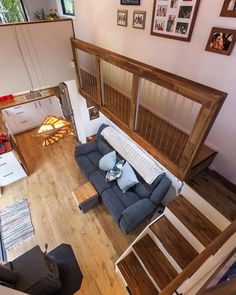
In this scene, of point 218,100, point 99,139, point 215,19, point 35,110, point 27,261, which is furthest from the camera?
point 35,110

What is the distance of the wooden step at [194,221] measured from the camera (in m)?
2.26

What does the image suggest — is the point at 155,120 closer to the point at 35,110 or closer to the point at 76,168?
the point at 76,168

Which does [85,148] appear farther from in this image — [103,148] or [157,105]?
[157,105]

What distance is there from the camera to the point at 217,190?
8.11 ft

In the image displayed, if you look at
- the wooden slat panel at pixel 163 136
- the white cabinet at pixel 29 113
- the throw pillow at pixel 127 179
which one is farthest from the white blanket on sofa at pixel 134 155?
the white cabinet at pixel 29 113

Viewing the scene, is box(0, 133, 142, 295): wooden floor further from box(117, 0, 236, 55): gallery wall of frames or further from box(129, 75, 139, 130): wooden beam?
box(117, 0, 236, 55): gallery wall of frames

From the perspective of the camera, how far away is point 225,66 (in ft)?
7.11

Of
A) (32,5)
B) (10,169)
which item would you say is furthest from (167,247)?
(32,5)

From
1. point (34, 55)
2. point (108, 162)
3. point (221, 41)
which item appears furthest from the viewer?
point (108, 162)

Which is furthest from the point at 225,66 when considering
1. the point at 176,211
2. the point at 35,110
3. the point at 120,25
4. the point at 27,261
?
the point at 35,110

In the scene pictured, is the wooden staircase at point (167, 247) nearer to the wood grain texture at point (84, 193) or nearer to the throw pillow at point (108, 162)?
the wood grain texture at point (84, 193)

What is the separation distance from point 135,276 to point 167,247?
0.77 m

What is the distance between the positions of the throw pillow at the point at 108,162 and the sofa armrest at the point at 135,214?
3.54 ft

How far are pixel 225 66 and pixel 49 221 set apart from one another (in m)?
4.07
